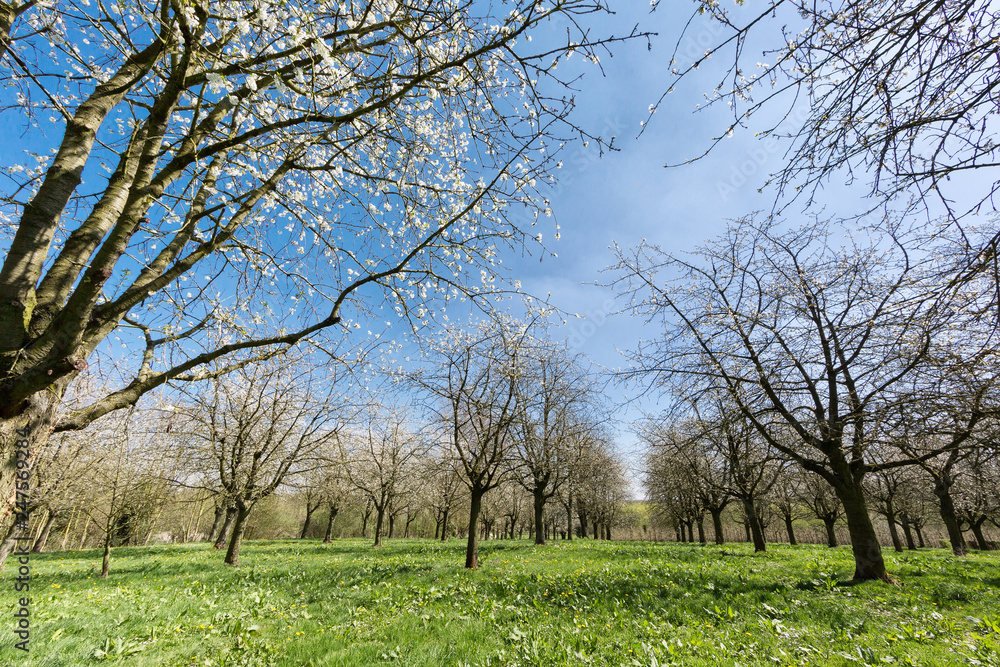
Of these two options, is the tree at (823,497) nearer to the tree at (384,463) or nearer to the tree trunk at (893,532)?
the tree trunk at (893,532)

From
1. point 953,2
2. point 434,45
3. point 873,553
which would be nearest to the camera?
point 953,2

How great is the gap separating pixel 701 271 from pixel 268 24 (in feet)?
29.0

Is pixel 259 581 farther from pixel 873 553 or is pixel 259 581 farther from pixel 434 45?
pixel 873 553

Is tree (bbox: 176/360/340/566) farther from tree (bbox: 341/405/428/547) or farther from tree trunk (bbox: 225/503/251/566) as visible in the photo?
tree (bbox: 341/405/428/547)

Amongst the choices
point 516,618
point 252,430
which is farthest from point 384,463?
point 516,618

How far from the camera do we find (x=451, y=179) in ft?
14.8

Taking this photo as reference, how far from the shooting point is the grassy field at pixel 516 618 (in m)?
3.93

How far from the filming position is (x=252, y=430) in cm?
1238

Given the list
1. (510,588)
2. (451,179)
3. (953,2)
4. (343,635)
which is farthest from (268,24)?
(510,588)

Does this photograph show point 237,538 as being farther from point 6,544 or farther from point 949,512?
point 949,512

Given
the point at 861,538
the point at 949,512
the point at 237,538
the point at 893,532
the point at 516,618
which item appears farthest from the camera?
the point at 893,532

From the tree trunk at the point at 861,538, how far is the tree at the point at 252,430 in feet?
44.9

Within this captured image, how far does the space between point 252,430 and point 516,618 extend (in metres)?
11.1

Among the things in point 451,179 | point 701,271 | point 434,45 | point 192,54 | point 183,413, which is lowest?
point 183,413
